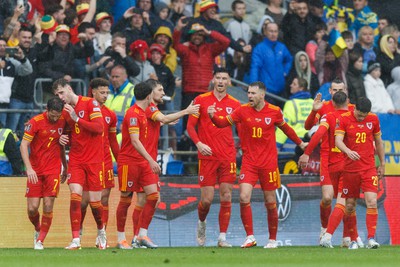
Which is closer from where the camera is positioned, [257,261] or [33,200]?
[257,261]

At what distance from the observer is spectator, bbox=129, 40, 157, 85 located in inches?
982

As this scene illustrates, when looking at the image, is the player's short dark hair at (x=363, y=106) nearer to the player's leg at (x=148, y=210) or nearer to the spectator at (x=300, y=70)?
the player's leg at (x=148, y=210)

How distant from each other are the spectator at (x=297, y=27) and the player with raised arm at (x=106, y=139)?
317 inches

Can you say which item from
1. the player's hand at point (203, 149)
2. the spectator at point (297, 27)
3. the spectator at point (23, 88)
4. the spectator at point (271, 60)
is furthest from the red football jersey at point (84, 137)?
the spectator at point (297, 27)

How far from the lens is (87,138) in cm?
1961

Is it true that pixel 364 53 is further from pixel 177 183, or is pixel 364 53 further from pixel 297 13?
pixel 177 183

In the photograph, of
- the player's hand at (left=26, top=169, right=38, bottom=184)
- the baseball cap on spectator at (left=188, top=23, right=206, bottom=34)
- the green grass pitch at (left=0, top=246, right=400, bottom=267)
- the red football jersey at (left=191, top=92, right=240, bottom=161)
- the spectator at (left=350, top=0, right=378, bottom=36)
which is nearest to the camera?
the green grass pitch at (left=0, top=246, right=400, bottom=267)

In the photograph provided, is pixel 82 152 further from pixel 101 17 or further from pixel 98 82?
pixel 101 17

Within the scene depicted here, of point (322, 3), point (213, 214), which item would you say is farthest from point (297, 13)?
point (213, 214)

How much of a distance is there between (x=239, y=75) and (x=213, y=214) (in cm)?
599

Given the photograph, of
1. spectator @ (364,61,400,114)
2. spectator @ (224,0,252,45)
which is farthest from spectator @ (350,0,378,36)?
spectator @ (224,0,252,45)

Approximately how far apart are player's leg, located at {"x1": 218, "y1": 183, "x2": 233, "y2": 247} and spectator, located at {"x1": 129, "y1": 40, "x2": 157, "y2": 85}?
177 inches

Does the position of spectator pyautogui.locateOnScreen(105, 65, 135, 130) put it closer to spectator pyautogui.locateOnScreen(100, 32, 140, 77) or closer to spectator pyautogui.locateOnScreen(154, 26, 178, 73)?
spectator pyautogui.locateOnScreen(100, 32, 140, 77)

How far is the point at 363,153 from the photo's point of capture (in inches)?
783
